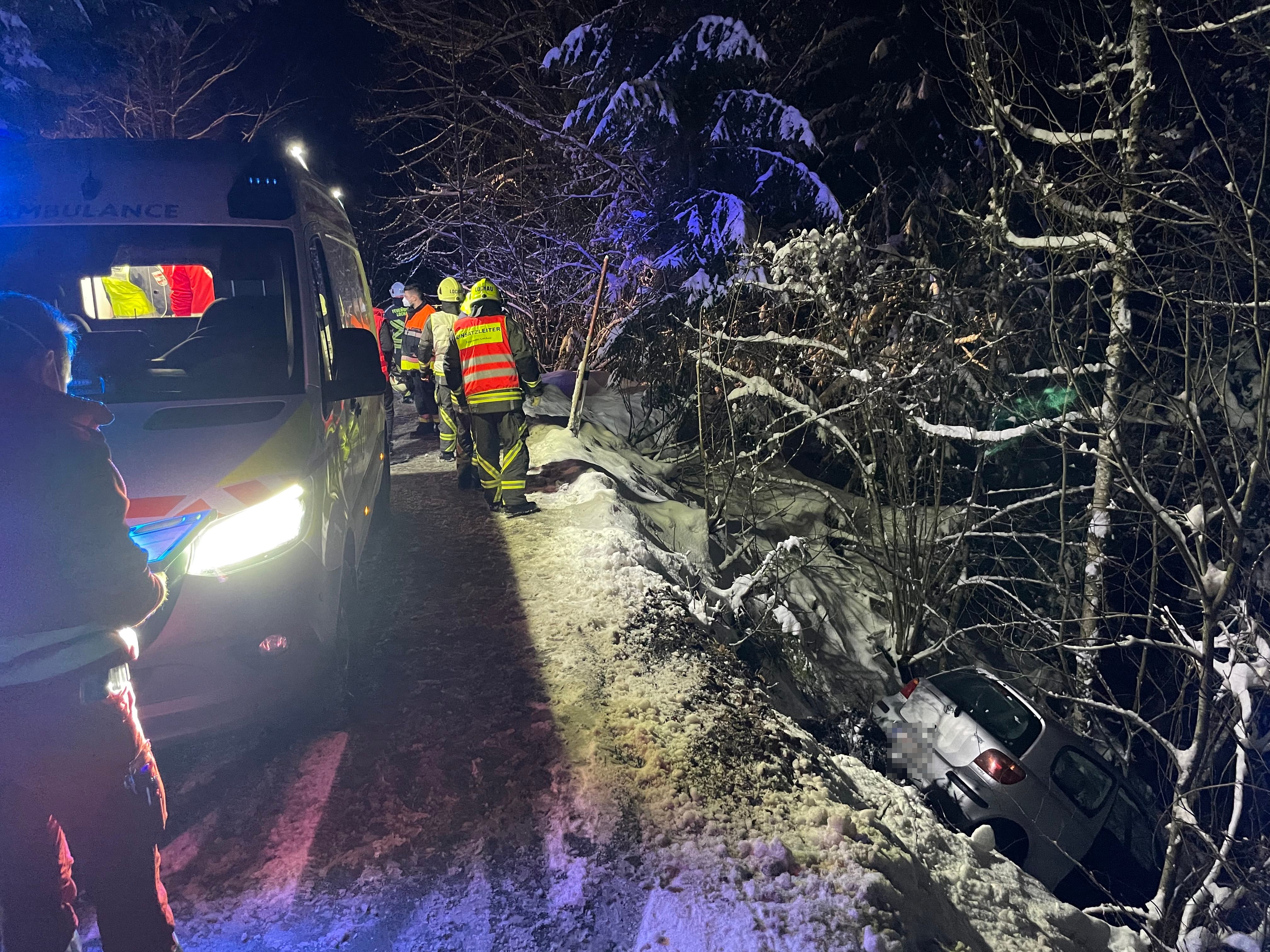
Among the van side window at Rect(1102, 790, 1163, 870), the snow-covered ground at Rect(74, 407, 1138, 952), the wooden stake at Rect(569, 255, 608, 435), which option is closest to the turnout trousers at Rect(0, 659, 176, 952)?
the snow-covered ground at Rect(74, 407, 1138, 952)

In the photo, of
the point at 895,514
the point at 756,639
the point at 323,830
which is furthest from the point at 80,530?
the point at 895,514

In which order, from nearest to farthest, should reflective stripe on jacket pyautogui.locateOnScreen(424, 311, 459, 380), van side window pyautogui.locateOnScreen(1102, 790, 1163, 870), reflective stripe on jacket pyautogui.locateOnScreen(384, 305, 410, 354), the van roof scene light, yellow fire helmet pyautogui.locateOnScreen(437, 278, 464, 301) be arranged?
the van roof scene light → van side window pyautogui.locateOnScreen(1102, 790, 1163, 870) → yellow fire helmet pyautogui.locateOnScreen(437, 278, 464, 301) → reflective stripe on jacket pyautogui.locateOnScreen(424, 311, 459, 380) → reflective stripe on jacket pyautogui.locateOnScreen(384, 305, 410, 354)

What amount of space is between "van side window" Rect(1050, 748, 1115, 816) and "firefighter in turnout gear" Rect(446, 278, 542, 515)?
5.27m

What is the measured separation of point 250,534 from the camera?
2.64 meters

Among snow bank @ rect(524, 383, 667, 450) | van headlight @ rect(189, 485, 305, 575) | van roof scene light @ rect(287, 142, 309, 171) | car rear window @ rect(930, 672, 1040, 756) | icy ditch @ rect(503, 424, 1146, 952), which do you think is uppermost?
Result: van roof scene light @ rect(287, 142, 309, 171)

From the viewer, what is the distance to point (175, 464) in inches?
101

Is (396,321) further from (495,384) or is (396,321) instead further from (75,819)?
(75,819)

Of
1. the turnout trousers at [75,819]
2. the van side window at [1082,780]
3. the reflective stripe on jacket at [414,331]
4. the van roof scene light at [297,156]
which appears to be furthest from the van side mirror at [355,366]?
the reflective stripe on jacket at [414,331]

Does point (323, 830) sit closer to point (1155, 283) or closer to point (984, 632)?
point (1155, 283)

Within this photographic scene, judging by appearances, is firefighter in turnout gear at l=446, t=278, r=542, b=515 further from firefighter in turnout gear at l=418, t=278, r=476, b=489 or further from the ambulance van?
the ambulance van

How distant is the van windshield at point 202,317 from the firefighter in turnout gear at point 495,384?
2616mm

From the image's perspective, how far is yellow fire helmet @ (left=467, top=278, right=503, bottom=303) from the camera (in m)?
6.09

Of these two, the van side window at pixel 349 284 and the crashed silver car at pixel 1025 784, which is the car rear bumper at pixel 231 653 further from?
the crashed silver car at pixel 1025 784

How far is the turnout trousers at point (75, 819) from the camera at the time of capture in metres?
1.81
